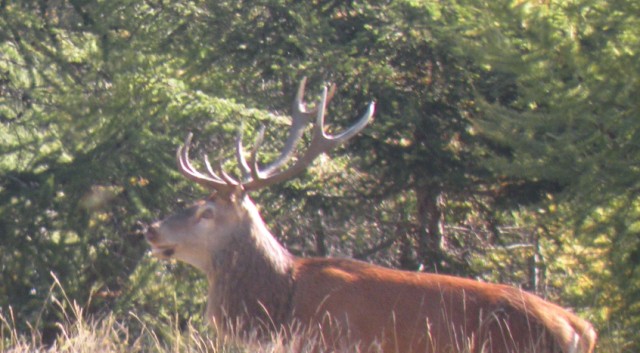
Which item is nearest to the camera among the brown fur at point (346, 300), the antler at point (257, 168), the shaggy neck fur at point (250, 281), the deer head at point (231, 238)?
the brown fur at point (346, 300)

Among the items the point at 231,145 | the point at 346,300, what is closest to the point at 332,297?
the point at 346,300

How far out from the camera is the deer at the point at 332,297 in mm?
6723

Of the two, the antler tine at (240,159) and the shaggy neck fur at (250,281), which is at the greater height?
the antler tine at (240,159)

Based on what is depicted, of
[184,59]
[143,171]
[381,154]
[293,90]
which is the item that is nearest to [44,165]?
[143,171]

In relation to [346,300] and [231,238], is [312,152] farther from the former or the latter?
[346,300]

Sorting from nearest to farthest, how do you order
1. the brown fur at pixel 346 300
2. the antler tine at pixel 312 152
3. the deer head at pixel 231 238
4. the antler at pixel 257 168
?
the brown fur at pixel 346 300
the deer head at pixel 231 238
the antler at pixel 257 168
the antler tine at pixel 312 152

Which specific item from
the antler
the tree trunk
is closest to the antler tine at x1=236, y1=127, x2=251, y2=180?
the antler

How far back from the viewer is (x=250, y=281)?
7895mm

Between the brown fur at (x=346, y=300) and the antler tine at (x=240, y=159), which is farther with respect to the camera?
the antler tine at (x=240, y=159)

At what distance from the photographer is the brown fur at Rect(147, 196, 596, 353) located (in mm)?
6715

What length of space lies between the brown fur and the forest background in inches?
69.1

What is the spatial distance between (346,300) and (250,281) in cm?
100

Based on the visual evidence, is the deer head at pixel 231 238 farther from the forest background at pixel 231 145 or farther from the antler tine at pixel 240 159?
the forest background at pixel 231 145

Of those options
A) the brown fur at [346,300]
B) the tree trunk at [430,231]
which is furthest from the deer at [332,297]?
the tree trunk at [430,231]
